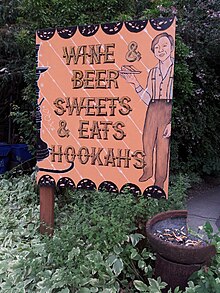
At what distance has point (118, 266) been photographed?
7.70 feet

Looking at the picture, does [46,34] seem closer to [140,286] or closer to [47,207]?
[47,207]

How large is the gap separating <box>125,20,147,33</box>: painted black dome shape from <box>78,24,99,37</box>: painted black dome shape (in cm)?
25

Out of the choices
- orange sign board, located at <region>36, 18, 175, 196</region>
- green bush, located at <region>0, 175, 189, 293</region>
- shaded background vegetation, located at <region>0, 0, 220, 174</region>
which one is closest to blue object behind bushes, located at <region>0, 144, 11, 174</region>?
shaded background vegetation, located at <region>0, 0, 220, 174</region>

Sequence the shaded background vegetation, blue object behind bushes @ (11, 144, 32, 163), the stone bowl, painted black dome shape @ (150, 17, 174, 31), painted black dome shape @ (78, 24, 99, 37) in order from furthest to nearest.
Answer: blue object behind bushes @ (11, 144, 32, 163)
the shaded background vegetation
painted black dome shape @ (78, 24, 99, 37)
painted black dome shape @ (150, 17, 174, 31)
the stone bowl

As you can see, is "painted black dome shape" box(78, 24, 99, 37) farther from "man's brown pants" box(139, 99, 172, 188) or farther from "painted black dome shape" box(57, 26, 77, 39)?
"man's brown pants" box(139, 99, 172, 188)

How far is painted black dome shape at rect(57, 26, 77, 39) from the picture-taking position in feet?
8.76

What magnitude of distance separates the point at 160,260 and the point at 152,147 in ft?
2.54

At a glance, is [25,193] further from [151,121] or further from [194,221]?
[194,221]

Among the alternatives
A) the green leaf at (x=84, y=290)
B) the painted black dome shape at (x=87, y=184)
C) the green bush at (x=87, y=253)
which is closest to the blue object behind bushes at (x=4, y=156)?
the green bush at (x=87, y=253)

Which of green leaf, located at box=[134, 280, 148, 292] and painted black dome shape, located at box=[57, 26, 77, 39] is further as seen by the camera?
painted black dome shape, located at box=[57, 26, 77, 39]

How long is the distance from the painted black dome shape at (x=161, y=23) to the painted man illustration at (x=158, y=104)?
Result: 5cm

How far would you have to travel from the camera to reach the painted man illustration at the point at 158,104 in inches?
94.7

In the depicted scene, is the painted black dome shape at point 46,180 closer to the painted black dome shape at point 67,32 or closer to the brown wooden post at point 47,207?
the brown wooden post at point 47,207

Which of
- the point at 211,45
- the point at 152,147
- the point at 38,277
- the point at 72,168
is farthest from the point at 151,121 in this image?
the point at 211,45
